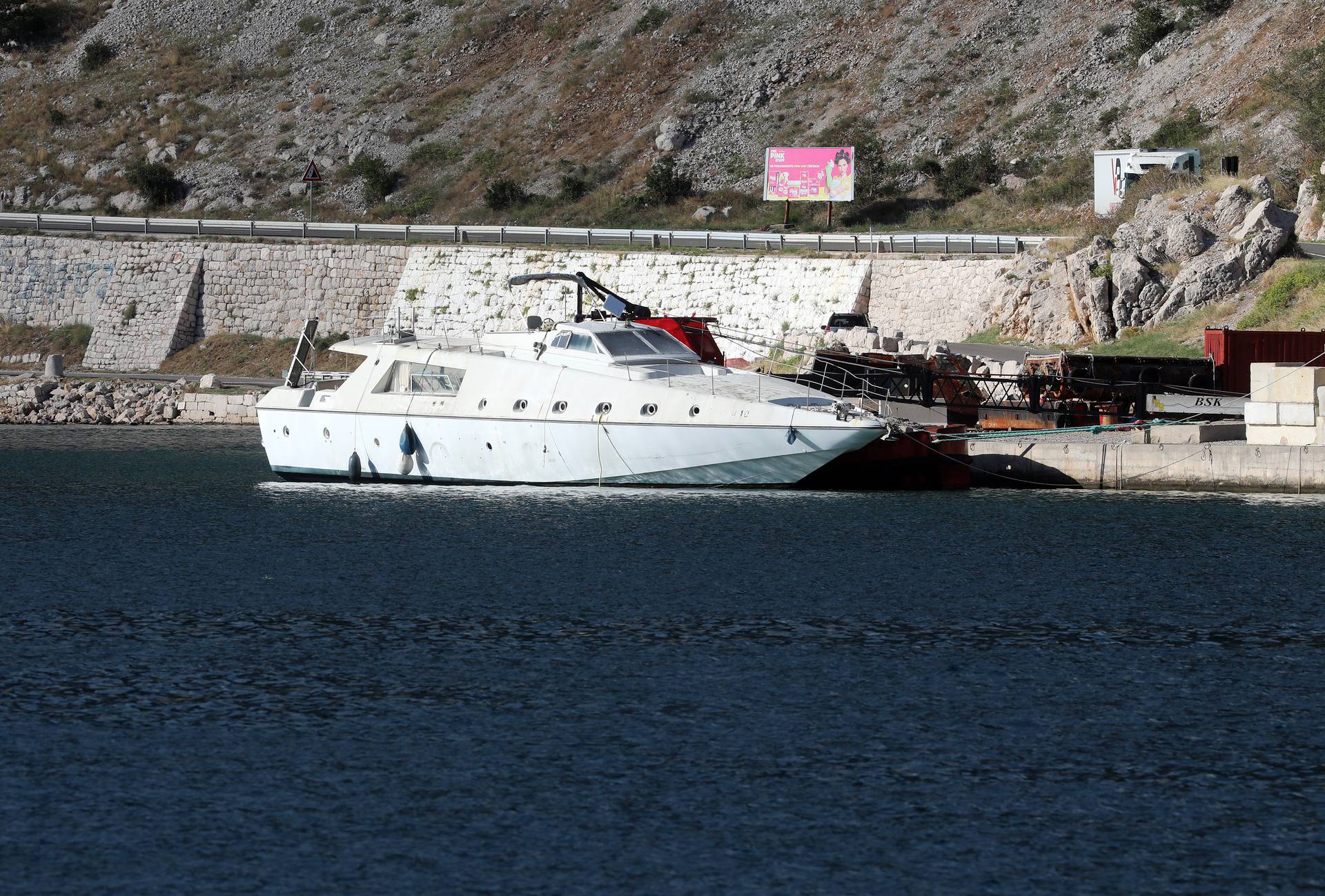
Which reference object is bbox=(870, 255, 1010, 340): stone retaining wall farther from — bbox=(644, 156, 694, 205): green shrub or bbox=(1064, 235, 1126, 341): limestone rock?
bbox=(644, 156, 694, 205): green shrub

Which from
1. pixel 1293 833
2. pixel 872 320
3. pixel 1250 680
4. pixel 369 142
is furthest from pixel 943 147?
pixel 1293 833

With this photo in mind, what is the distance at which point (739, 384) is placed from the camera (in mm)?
32781

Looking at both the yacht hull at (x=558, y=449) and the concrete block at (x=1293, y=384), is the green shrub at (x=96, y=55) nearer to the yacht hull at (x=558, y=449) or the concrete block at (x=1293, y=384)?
the yacht hull at (x=558, y=449)

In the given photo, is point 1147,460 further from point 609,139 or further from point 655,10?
point 655,10

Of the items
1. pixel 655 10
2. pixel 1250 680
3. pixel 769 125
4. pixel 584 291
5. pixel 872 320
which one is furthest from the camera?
pixel 655 10

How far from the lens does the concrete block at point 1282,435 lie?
31.3m

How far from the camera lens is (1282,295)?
41250 millimetres

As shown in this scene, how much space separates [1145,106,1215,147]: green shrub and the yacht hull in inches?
1437

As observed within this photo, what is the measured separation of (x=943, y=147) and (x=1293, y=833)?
62437 mm

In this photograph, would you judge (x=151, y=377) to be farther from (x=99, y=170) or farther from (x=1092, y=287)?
(x=1092, y=287)

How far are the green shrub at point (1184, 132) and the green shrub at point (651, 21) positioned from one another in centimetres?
3261

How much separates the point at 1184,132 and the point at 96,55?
6366cm

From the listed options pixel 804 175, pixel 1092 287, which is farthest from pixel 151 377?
pixel 1092 287

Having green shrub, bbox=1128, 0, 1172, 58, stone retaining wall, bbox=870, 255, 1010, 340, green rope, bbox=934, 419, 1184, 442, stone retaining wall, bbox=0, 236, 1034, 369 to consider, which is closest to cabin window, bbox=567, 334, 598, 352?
green rope, bbox=934, 419, 1184, 442
